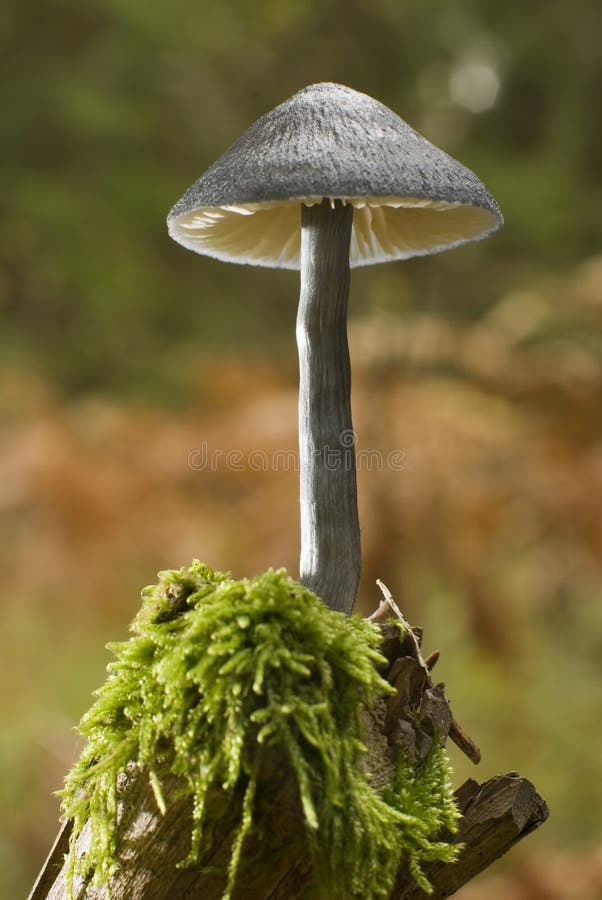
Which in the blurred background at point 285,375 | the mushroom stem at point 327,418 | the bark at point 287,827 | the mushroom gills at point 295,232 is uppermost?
the blurred background at point 285,375

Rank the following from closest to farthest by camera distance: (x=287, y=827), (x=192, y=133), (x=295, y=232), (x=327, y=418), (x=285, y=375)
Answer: (x=287, y=827)
(x=327, y=418)
(x=295, y=232)
(x=285, y=375)
(x=192, y=133)

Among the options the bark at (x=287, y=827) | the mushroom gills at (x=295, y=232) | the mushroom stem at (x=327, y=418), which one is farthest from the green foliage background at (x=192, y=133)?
the bark at (x=287, y=827)

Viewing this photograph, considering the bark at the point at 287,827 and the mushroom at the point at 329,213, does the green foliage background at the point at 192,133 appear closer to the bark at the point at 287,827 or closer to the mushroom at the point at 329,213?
the mushroom at the point at 329,213

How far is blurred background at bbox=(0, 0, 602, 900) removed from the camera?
4.12 meters

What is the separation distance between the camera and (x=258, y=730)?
4.55 ft

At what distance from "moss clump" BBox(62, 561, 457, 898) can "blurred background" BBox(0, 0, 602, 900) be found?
8.35ft

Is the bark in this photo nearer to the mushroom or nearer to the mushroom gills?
the mushroom

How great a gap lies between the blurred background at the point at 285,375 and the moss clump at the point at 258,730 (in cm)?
254

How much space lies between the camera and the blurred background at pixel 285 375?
4121mm

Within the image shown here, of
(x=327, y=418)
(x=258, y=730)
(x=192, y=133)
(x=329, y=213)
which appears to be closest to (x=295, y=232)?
(x=329, y=213)

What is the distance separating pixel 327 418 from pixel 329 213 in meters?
0.46

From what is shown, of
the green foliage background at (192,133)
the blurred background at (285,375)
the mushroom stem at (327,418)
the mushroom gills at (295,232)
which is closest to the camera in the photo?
the mushroom stem at (327,418)

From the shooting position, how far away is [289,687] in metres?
1.41

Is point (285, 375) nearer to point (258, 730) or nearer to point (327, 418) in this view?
point (327, 418)
